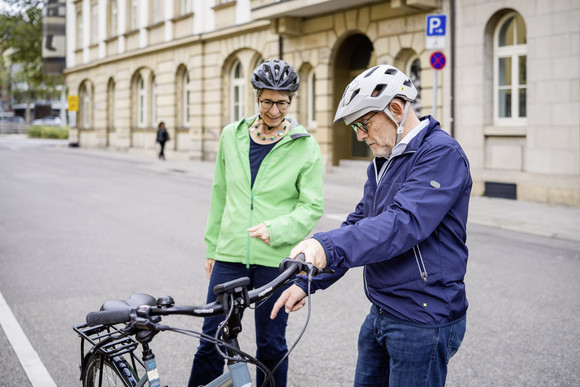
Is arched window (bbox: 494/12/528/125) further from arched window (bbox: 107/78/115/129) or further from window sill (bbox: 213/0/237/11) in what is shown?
arched window (bbox: 107/78/115/129)

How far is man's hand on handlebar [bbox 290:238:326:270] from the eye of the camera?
2.06 meters

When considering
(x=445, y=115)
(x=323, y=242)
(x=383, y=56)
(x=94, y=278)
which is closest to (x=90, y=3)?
(x=383, y=56)

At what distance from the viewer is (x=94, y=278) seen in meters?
7.23

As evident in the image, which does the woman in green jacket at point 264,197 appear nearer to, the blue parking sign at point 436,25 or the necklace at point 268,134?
the necklace at point 268,134

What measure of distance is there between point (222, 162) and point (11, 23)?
50541mm

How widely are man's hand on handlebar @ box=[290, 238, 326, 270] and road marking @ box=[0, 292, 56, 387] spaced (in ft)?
9.43

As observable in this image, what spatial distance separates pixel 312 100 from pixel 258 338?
1908 cm

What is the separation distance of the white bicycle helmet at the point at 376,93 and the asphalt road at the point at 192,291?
2.45 meters

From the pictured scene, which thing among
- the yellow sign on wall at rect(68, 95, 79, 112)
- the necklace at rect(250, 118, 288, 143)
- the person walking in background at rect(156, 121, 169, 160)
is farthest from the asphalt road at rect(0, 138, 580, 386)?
the yellow sign on wall at rect(68, 95, 79, 112)

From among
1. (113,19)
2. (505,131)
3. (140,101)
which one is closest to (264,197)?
(505,131)

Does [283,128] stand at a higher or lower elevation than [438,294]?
higher

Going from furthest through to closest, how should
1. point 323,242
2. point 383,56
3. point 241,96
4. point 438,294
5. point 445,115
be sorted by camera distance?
point 241,96 → point 383,56 → point 445,115 → point 438,294 → point 323,242

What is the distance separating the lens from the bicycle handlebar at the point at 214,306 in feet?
6.19

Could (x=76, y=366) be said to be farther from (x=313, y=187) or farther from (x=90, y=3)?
(x=90, y=3)
